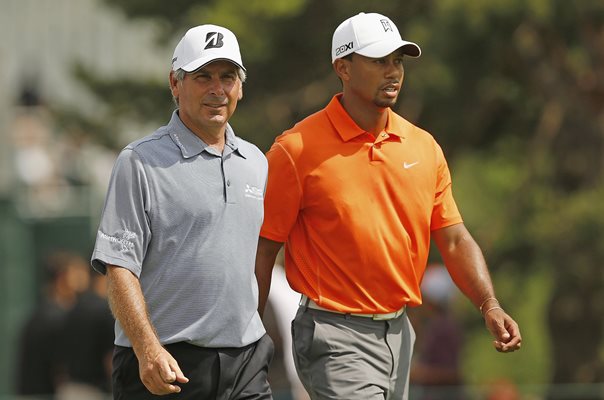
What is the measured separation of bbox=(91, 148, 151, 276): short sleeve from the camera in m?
6.05

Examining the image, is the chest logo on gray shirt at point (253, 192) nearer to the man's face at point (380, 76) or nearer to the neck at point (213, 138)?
the neck at point (213, 138)

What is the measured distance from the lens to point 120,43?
109 ft

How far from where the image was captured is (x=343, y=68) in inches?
280

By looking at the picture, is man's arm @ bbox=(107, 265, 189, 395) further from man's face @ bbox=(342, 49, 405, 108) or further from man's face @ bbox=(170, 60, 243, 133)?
man's face @ bbox=(342, 49, 405, 108)

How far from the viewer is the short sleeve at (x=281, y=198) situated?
6895 millimetres

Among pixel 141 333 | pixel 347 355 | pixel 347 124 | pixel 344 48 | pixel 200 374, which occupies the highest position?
pixel 344 48

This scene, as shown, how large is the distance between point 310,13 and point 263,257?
1172cm

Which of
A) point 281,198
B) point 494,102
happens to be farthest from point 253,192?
point 494,102

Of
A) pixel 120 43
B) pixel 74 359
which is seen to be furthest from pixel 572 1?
pixel 120 43

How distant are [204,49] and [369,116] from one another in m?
1.09

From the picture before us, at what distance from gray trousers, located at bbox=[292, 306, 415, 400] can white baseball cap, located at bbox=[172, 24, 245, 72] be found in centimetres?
132

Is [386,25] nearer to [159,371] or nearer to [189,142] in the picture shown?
[189,142]

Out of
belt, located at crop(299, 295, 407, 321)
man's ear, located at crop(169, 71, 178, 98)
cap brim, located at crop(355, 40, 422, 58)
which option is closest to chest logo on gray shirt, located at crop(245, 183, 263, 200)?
man's ear, located at crop(169, 71, 178, 98)

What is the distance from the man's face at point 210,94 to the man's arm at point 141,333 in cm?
75
